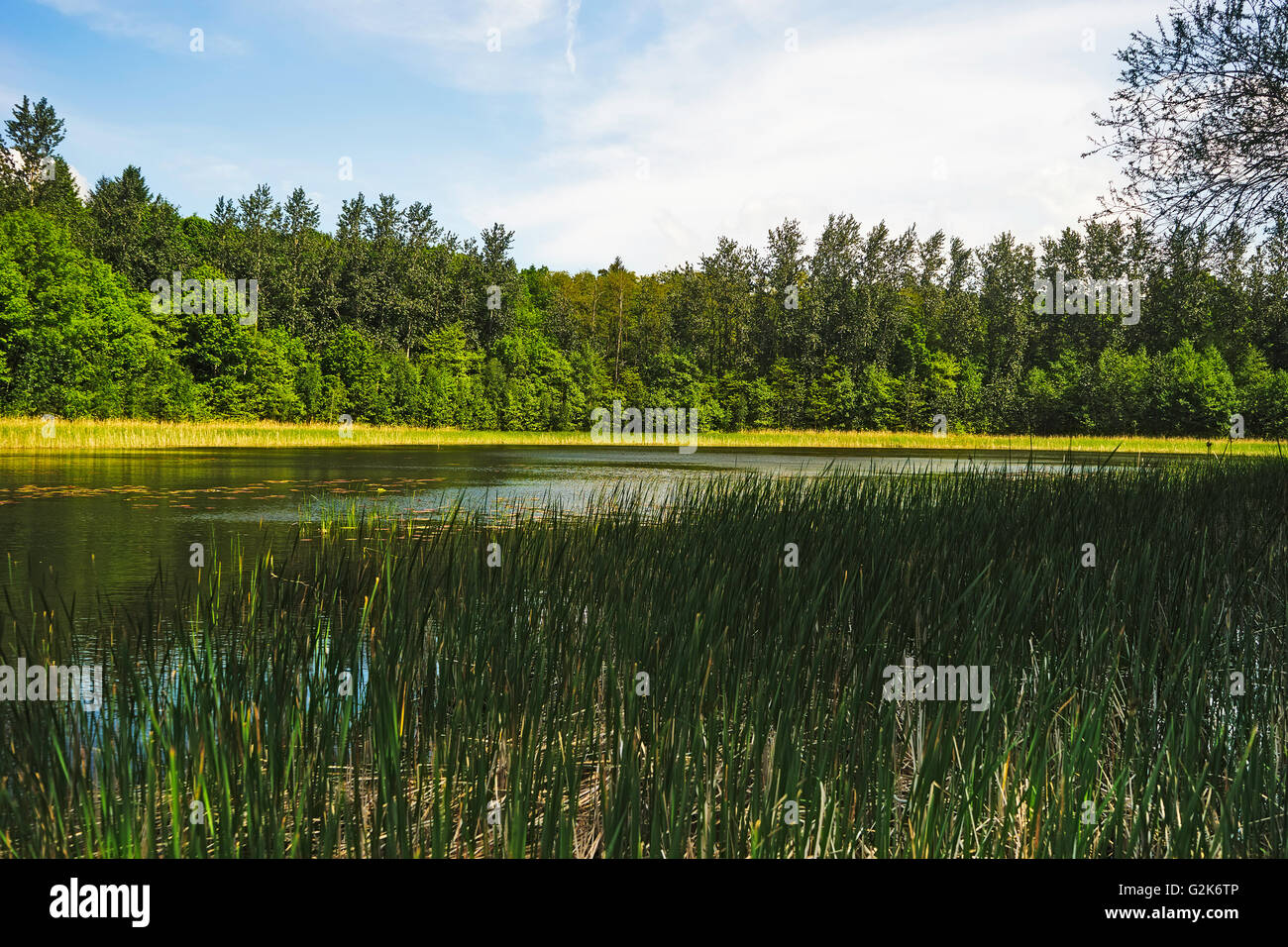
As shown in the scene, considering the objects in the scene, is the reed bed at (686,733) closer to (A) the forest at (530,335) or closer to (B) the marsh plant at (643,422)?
(A) the forest at (530,335)

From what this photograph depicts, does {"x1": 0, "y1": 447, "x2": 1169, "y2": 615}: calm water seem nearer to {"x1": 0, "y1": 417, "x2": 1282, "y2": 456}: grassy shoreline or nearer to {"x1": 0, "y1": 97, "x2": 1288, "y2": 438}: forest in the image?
{"x1": 0, "y1": 417, "x2": 1282, "y2": 456}: grassy shoreline

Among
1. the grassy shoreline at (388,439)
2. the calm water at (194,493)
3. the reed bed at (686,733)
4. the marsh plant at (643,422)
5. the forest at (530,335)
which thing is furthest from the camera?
the marsh plant at (643,422)

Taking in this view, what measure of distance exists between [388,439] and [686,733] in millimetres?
38895

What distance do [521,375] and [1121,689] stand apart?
5184 centimetres

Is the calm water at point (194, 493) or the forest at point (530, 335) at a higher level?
the forest at point (530, 335)

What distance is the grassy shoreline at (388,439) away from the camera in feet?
86.8

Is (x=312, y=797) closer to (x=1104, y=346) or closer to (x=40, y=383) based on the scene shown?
(x=40, y=383)

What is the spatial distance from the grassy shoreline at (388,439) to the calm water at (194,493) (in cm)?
360

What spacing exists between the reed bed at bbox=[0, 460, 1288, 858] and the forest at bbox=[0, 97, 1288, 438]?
1536 inches

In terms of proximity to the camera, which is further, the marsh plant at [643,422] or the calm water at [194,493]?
the marsh plant at [643,422]

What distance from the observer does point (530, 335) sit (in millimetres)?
59344

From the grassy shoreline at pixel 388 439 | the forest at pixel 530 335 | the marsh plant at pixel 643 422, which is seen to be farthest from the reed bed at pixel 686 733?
the marsh plant at pixel 643 422

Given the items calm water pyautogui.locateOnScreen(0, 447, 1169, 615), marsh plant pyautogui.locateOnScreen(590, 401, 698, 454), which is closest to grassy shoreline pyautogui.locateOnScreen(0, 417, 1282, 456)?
marsh plant pyautogui.locateOnScreen(590, 401, 698, 454)

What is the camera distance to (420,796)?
8.49 feet
